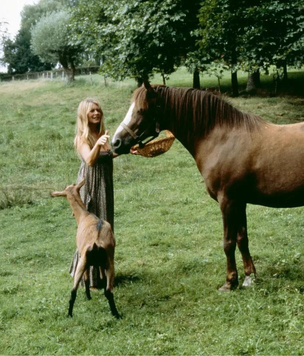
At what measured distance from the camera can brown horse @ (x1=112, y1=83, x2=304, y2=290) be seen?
559 cm

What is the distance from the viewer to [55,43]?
40.9 metres

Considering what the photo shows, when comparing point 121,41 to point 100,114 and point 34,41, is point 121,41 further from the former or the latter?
point 34,41

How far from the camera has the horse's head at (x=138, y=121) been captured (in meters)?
5.88

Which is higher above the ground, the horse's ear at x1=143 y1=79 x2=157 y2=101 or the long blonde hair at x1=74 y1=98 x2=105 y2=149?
the horse's ear at x1=143 y1=79 x2=157 y2=101

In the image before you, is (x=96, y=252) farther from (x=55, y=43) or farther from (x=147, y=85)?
(x=55, y=43)

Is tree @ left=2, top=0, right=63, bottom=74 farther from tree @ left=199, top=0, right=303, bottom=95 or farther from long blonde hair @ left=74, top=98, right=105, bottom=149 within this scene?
long blonde hair @ left=74, top=98, right=105, bottom=149

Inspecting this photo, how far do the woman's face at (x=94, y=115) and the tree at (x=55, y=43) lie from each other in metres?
34.7

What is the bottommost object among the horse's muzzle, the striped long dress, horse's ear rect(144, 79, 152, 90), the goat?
the goat

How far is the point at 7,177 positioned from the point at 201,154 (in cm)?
875

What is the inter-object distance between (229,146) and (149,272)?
2389 mm

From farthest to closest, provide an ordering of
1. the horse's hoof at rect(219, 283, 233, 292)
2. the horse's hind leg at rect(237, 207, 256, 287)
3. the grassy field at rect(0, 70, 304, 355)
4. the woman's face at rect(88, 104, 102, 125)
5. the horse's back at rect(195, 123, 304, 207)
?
the woman's face at rect(88, 104, 102, 125) < the horse's hind leg at rect(237, 207, 256, 287) < the horse's hoof at rect(219, 283, 233, 292) < the horse's back at rect(195, 123, 304, 207) < the grassy field at rect(0, 70, 304, 355)

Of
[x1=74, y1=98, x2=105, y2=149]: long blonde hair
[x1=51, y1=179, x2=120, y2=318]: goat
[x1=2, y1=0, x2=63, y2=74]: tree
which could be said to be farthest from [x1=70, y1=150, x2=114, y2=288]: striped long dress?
[x1=2, y1=0, x2=63, y2=74]: tree

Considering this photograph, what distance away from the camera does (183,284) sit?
249 inches

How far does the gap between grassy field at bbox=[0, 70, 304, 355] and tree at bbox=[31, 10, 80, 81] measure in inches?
1100
